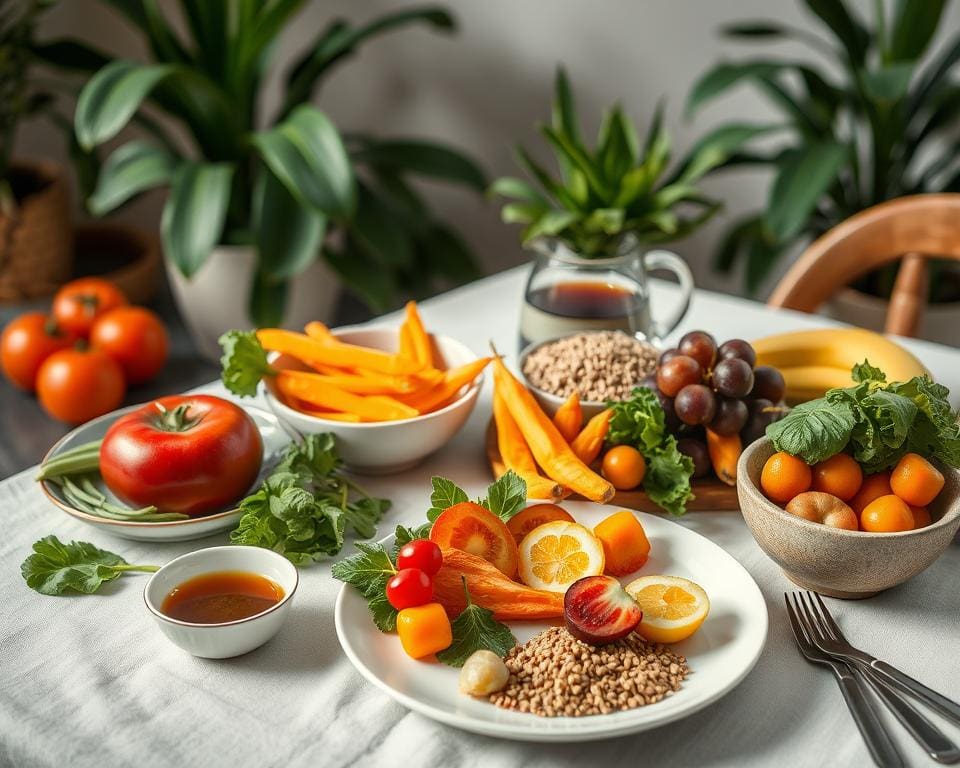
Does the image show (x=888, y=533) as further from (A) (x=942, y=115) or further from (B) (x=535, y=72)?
(B) (x=535, y=72)

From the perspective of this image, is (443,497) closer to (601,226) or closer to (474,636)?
(474,636)

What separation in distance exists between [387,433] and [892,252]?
102cm

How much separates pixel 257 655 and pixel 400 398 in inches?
15.5

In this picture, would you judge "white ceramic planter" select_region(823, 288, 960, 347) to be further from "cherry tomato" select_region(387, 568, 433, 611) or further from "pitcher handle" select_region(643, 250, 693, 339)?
"cherry tomato" select_region(387, 568, 433, 611)

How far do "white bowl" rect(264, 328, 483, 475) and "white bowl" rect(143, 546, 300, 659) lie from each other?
0.71 feet

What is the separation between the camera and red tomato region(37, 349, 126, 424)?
219cm

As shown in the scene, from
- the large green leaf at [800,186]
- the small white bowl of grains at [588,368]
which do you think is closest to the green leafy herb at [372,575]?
the small white bowl of grains at [588,368]

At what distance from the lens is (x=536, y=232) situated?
1830 mm

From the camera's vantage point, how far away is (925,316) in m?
2.53

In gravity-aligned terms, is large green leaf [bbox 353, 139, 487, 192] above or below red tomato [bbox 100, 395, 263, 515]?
below

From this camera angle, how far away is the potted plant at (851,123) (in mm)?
2346

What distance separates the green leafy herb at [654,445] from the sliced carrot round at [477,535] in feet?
0.71

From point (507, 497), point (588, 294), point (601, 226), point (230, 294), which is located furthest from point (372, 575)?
point (230, 294)

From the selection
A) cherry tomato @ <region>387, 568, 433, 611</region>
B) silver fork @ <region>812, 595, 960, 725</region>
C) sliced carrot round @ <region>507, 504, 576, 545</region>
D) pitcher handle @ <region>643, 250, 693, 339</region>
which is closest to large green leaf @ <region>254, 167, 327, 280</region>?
pitcher handle @ <region>643, 250, 693, 339</region>
